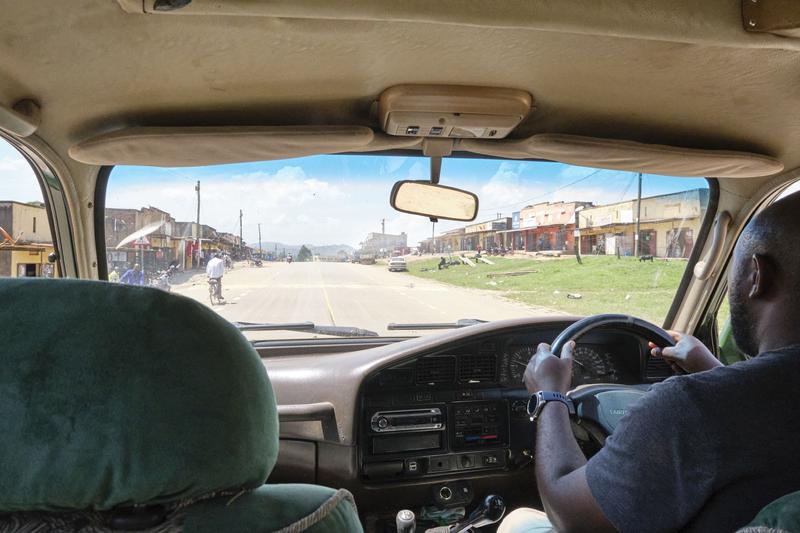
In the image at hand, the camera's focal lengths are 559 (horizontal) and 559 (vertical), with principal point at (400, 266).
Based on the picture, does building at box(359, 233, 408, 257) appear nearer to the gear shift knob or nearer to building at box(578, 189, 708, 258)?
building at box(578, 189, 708, 258)

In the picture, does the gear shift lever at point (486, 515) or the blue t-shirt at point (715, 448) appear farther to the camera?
the gear shift lever at point (486, 515)

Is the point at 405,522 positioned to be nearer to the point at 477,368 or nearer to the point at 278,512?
the point at 477,368

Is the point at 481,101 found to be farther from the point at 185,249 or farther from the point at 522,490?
the point at 522,490

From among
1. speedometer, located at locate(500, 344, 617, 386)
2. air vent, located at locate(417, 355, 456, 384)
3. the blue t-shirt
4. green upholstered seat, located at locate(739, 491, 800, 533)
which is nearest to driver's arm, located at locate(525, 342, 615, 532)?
the blue t-shirt

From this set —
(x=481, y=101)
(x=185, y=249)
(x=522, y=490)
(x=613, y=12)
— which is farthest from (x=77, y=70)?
(x=522, y=490)

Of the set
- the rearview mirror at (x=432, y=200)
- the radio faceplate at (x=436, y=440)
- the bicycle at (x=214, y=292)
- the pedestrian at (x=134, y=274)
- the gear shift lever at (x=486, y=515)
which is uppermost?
the rearview mirror at (x=432, y=200)

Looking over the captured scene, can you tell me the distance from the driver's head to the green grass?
2217 millimetres

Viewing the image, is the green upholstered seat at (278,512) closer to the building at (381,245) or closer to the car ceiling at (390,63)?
the car ceiling at (390,63)

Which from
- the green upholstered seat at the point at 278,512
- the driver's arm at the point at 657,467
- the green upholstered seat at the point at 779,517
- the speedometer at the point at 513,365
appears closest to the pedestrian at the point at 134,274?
the speedometer at the point at 513,365

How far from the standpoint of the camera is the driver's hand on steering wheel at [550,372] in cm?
196

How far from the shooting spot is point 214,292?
3227 millimetres

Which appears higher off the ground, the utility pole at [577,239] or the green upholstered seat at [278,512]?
the utility pole at [577,239]

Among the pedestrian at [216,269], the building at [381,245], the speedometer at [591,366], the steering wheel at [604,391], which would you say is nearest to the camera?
the steering wheel at [604,391]

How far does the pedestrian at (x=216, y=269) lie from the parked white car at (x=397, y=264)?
1.04m
